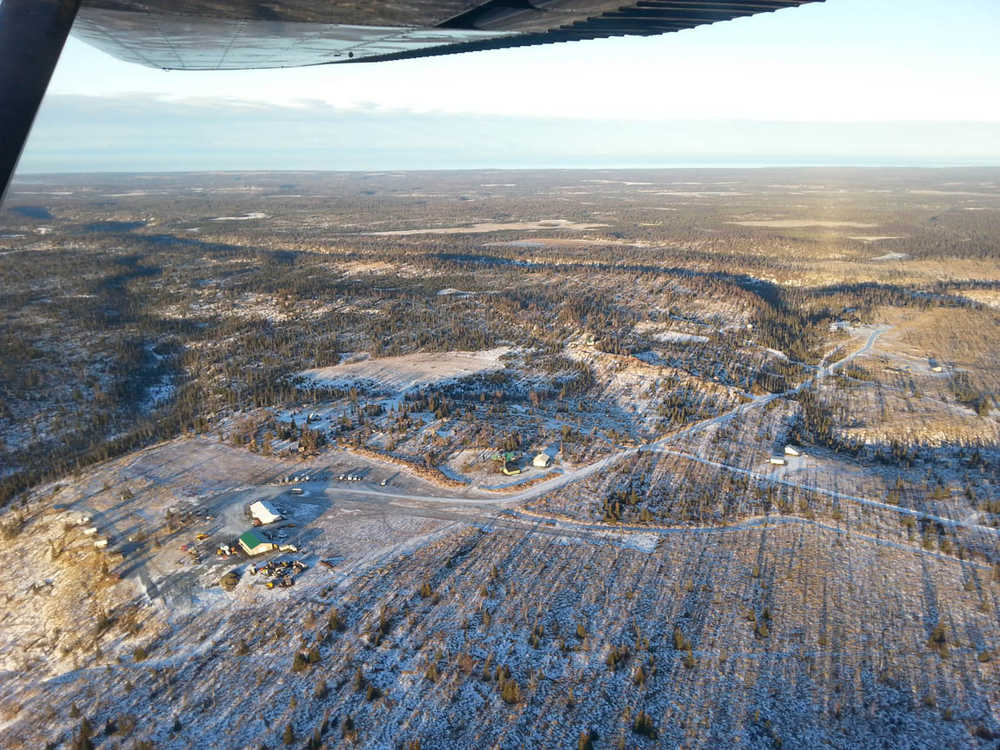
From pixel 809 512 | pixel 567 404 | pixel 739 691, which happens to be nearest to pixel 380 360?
pixel 567 404

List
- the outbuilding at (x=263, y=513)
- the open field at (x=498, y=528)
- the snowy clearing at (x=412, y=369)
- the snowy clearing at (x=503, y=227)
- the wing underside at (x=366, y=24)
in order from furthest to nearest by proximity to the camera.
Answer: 1. the snowy clearing at (x=503, y=227)
2. the snowy clearing at (x=412, y=369)
3. the outbuilding at (x=263, y=513)
4. the open field at (x=498, y=528)
5. the wing underside at (x=366, y=24)

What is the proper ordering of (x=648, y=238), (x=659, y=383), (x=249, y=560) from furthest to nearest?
1. (x=648, y=238)
2. (x=659, y=383)
3. (x=249, y=560)

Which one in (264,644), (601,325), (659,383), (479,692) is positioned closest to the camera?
(479,692)

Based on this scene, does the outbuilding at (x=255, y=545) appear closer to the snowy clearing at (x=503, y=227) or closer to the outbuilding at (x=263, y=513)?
the outbuilding at (x=263, y=513)

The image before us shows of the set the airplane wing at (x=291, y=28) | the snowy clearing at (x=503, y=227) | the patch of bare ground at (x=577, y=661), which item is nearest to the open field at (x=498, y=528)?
the patch of bare ground at (x=577, y=661)

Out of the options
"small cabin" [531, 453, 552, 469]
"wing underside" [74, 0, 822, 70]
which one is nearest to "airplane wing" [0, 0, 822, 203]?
"wing underside" [74, 0, 822, 70]

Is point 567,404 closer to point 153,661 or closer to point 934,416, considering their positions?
point 934,416
